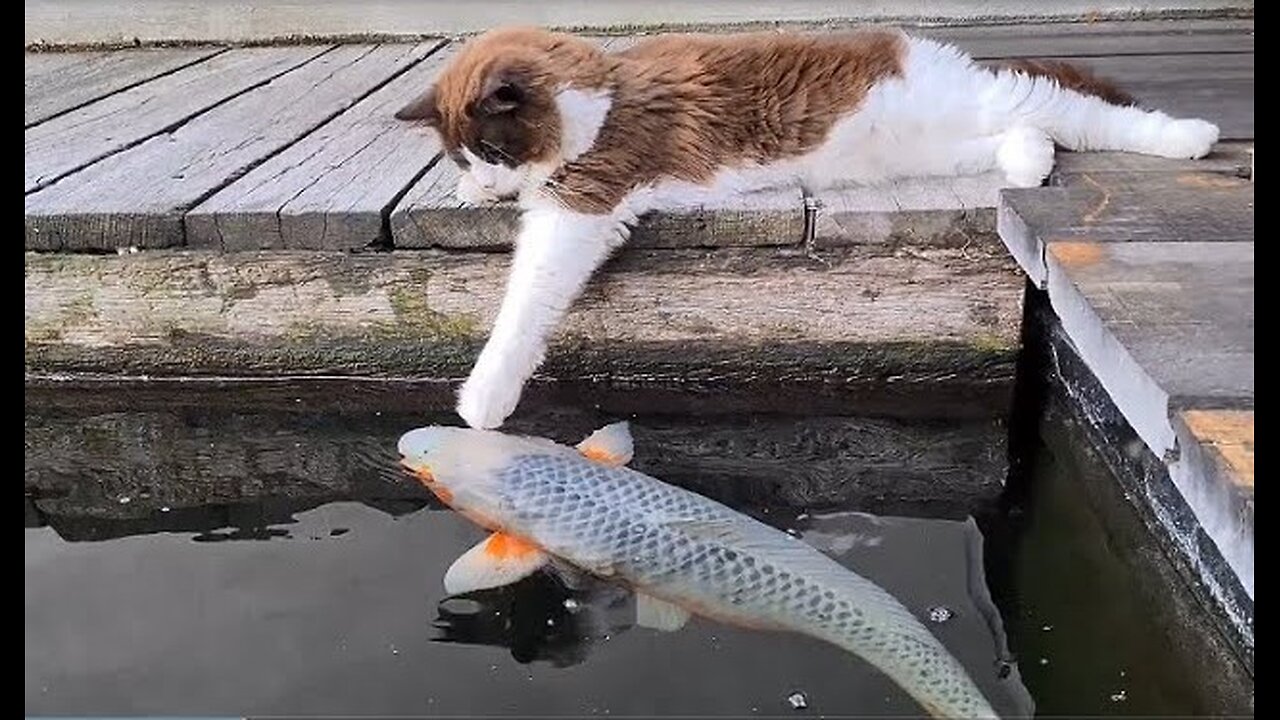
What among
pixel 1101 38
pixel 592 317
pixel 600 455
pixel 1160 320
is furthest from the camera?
pixel 1101 38

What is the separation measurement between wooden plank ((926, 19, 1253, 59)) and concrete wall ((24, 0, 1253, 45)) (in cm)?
12

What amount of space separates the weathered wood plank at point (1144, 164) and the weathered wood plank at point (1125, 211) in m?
0.03

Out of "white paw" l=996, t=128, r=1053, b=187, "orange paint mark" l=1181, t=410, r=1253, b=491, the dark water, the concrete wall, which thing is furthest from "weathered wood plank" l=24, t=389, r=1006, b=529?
the concrete wall

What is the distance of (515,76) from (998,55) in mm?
2020

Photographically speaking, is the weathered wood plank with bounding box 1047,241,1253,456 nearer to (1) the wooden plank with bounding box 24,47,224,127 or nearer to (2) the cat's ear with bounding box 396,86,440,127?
(2) the cat's ear with bounding box 396,86,440,127

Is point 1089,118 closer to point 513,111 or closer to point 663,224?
point 663,224

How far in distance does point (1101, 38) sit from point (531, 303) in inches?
102

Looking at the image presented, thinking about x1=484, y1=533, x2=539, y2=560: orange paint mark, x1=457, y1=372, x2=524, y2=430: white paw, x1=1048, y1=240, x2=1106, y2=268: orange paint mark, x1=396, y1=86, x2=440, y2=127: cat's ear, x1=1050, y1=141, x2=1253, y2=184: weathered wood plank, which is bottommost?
x1=484, y1=533, x2=539, y2=560: orange paint mark

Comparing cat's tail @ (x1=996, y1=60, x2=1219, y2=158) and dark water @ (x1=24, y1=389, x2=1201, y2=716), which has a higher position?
cat's tail @ (x1=996, y1=60, x2=1219, y2=158)

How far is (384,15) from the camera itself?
15.1 ft

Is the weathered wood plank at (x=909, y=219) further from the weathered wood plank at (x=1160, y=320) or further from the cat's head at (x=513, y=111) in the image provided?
the cat's head at (x=513, y=111)

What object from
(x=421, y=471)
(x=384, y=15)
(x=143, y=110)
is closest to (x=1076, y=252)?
(x=421, y=471)

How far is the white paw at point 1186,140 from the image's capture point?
270 cm

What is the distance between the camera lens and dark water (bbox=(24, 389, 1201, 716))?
1.86 meters
